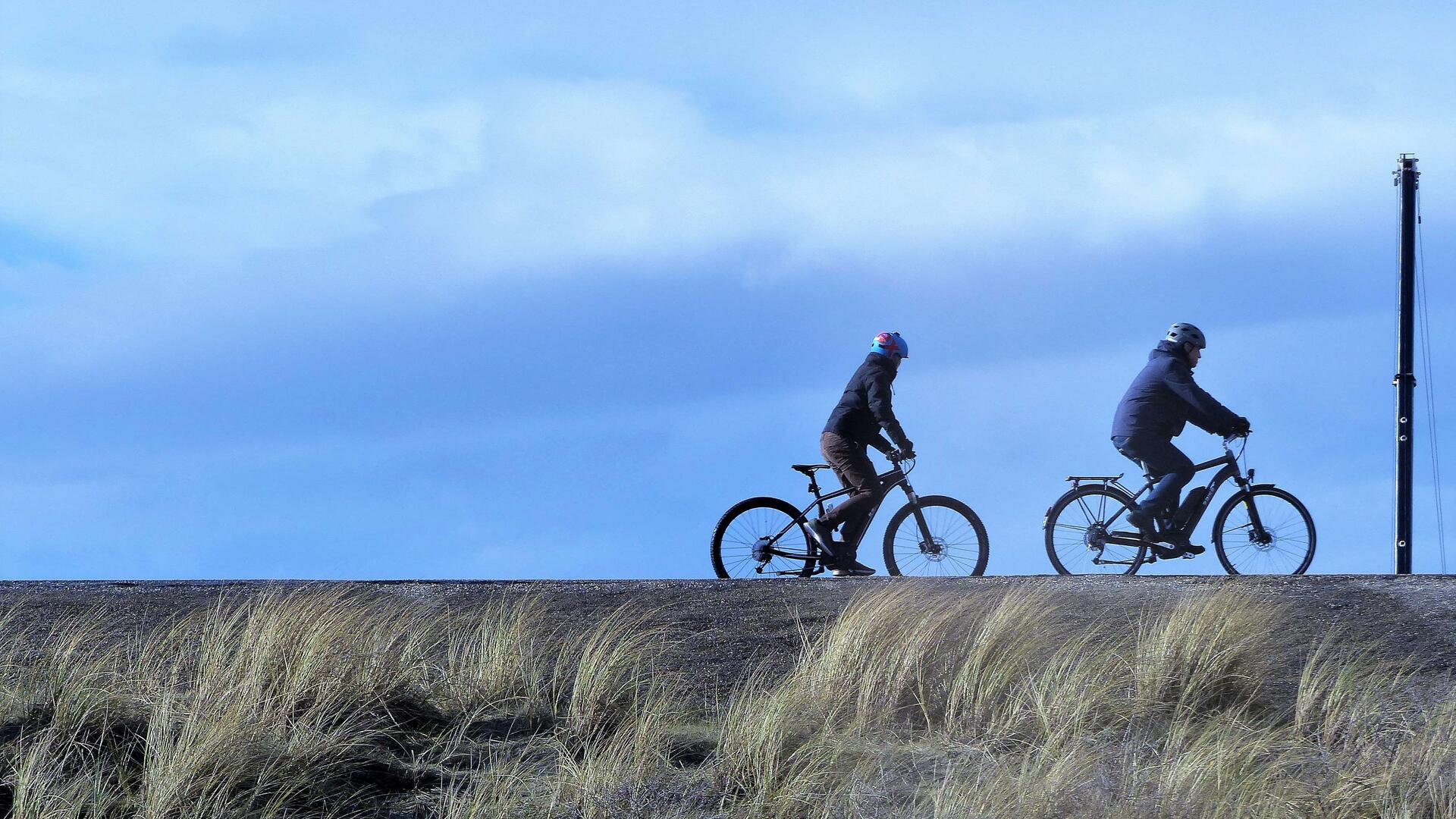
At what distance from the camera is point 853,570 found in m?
13.1

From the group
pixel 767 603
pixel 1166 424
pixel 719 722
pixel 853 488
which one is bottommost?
pixel 719 722

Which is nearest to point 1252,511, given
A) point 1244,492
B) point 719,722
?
point 1244,492

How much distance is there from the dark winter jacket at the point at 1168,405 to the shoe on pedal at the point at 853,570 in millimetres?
2651

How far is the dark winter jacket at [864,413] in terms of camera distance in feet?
42.9

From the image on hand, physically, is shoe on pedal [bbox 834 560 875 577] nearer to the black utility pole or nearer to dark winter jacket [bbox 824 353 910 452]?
dark winter jacket [bbox 824 353 910 452]

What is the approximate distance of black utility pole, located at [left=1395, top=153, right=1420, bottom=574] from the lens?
1858 cm

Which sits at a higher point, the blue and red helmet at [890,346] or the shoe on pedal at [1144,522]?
the blue and red helmet at [890,346]

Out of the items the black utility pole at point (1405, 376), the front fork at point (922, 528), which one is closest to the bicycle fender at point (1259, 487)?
the front fork at point (922, 528)

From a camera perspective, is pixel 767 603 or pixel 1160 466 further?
pixel 1160 466

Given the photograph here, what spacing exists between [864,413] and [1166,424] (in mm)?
2815

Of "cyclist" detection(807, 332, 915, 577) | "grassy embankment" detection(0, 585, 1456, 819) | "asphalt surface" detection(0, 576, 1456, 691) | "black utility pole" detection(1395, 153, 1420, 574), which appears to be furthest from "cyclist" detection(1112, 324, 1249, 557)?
"black utility pole" detection(1395, 153, 1420, 574)

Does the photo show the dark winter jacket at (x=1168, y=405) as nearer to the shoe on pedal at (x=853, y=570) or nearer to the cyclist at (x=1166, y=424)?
the cyclist at (x=1166, y=424)

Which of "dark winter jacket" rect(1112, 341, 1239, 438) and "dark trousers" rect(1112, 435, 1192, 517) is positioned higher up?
"dark winter jacket" rect(1112, 341, 1239, 438)

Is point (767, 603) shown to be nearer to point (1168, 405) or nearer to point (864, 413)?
point (864, 413)
